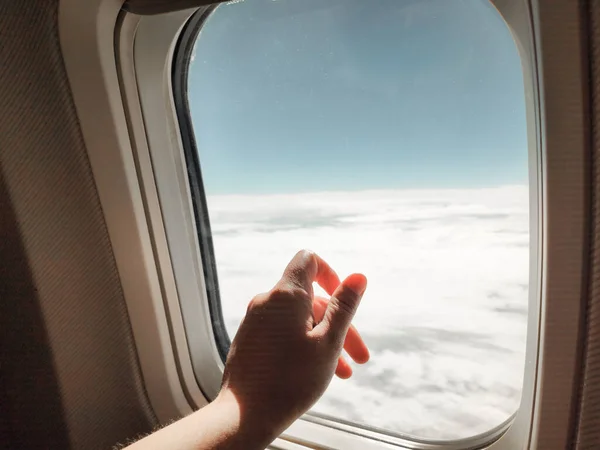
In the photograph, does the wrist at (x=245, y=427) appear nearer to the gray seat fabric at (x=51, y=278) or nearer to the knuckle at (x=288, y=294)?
the knuckle at (x=288, y=294)

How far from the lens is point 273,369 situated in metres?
0.75

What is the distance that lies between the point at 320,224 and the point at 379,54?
0.48m

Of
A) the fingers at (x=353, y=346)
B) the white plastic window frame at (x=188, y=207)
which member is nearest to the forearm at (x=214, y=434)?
the fingers at (x=353, y=346)

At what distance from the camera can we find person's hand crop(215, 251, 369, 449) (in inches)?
28.7

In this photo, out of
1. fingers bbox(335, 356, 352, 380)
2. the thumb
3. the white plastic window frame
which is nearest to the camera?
the white plastic window frame

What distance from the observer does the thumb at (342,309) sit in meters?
0.79

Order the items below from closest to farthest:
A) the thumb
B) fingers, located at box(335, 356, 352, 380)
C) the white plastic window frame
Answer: the white plastic window frame
the thumb
fingers, located at box(335, 356, 352, 380)

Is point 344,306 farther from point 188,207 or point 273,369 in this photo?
point 188,207

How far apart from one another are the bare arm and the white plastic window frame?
1.18 feet

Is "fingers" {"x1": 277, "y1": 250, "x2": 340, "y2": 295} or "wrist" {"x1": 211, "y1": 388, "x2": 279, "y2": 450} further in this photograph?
"fingers" {"x1": 277, "y1": 250, "x2": 340, "y2": 295}

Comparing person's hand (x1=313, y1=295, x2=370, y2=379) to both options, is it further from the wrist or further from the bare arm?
the wrist

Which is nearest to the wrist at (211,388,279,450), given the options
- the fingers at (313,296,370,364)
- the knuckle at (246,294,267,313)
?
the knuckle at (246,294,267,313)

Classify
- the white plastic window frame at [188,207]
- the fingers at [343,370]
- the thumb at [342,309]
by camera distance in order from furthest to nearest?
1. the fingers at [343,370]
2. the thumb at [342,309]
3. the white plastic window frame at [188,207]

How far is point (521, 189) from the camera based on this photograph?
89 cm
